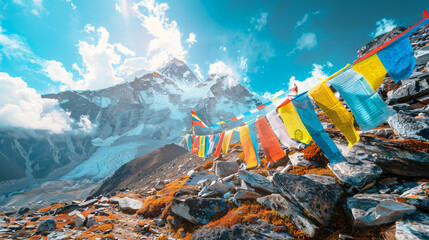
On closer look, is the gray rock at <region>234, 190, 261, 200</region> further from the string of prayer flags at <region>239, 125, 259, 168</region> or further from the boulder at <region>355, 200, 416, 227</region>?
the boulder at <region>355, 200, 416, 227</region>

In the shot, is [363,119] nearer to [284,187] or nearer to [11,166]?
[284,187]

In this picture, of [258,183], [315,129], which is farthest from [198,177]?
[315,129]

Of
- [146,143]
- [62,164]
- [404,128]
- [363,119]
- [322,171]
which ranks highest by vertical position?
[62,164]

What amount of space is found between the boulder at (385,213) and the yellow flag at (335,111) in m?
1.36

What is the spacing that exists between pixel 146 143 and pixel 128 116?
55036mm

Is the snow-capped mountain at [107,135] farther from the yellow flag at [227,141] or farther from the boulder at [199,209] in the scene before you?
the boulder at [199,209]

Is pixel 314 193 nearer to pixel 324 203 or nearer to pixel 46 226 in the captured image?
pixel 324 203

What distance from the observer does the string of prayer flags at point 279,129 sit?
497 cm

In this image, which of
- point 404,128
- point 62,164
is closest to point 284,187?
point 404,128

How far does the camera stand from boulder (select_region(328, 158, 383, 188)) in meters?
4.14

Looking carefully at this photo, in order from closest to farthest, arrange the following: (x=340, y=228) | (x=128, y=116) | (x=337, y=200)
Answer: (x=340, y=228), (x=337, y=200), (x=128, y=116)

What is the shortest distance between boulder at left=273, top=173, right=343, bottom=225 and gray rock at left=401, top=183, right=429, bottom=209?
1283 millimetres

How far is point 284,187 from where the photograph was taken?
4.48 meters

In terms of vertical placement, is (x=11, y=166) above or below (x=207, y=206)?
above
